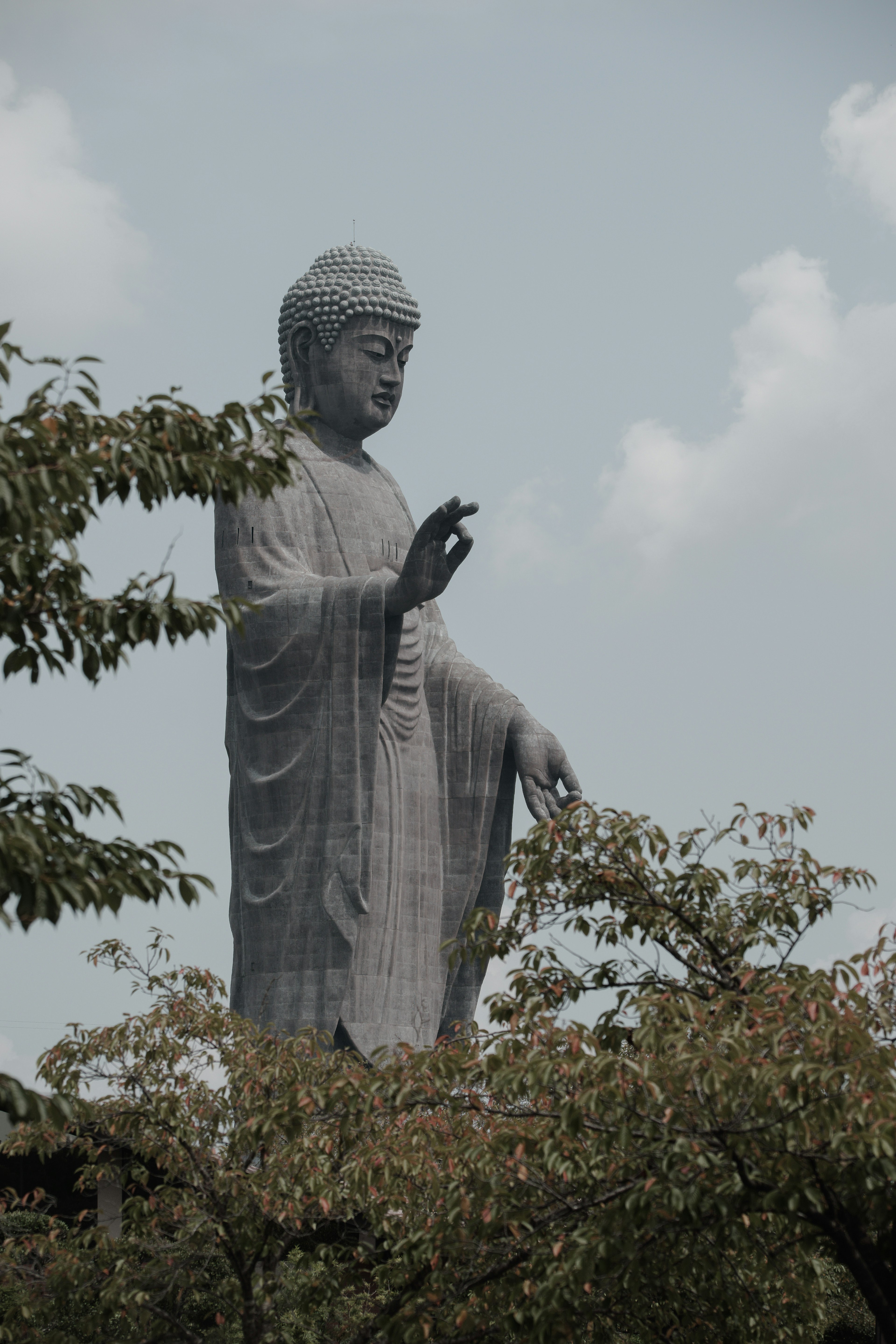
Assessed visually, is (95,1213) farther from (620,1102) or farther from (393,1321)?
(620,1102)

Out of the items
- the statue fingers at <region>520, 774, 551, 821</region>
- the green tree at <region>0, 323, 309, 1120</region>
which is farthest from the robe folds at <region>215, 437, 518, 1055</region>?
the green tree at <region>0, 323, 309, 1120</region>

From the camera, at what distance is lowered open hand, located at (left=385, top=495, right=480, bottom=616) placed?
13750 mm

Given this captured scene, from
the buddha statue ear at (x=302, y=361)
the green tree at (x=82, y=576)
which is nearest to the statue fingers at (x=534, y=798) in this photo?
the buddha statue ear at (x=302, y=361)

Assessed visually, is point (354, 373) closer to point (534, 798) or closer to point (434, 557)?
point (434, 557)

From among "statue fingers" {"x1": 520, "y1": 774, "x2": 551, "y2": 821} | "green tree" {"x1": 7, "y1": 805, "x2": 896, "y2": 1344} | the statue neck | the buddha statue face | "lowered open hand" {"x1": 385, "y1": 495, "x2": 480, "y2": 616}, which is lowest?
"green tree" {"x1": 7, "y1": 805, "x2": 896, "y2": 1344}

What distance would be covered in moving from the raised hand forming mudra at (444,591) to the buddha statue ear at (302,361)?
2078mm

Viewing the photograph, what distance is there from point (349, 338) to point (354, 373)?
0.33 metres

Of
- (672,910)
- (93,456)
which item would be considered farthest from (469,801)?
(93,456)

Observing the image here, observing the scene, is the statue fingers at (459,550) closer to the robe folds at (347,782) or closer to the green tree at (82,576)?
the robe folds at (347,782)

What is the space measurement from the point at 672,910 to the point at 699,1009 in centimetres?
115

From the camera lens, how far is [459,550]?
14.2 metres

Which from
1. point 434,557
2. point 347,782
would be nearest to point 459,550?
point 434,557

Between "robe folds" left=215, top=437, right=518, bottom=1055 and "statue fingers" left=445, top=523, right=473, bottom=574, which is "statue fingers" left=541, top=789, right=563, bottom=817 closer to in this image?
"robe folds" left=215, top=437, right=518, bottom=1055

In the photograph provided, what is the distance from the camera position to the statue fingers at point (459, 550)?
46.1ft
